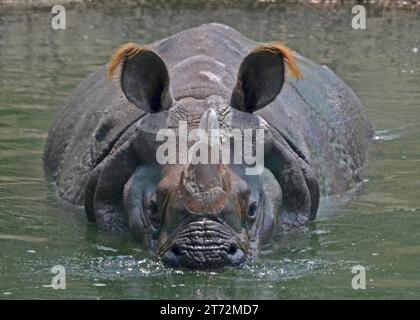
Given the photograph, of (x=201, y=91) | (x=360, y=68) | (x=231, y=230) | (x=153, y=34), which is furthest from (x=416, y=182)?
(x=153, y=34)

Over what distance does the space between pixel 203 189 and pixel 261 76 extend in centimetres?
104

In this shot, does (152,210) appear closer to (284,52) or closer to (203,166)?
(203,166)

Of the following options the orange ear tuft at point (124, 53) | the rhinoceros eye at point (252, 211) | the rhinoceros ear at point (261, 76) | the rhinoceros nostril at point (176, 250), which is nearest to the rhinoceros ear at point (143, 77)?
the orange ear tuft at point (124, 53)

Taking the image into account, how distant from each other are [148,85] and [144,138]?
1.03 feet

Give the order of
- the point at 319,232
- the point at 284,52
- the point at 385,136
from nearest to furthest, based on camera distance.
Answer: the point at 284,52, the point at 319,232, the point at 385,136

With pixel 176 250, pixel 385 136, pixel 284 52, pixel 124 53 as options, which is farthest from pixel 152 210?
pixel 385 136

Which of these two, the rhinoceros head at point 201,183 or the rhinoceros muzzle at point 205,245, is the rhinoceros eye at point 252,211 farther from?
the rhinoceros muzzle at point 205,245

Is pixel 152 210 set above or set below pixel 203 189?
below

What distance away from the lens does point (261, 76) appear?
773 centimetres

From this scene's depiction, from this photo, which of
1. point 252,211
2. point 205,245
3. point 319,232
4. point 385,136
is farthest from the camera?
point 385,136

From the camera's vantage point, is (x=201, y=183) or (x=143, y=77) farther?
(x=143, y=77)

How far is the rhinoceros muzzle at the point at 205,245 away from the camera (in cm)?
690

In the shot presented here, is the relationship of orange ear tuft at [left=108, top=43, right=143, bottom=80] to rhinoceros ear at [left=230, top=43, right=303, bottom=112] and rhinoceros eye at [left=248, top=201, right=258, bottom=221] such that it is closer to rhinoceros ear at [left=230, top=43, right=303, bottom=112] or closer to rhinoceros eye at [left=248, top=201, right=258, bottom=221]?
rhinoceros ear at [left=230, top=43, right=303, bottom=112]

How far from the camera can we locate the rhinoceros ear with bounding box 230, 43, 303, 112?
7.68 metres
